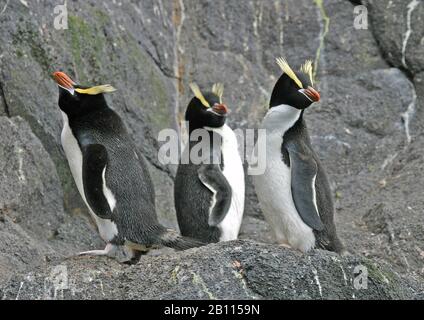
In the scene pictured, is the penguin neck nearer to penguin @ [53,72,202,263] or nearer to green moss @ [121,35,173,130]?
penguin @ [53,72,202,263]

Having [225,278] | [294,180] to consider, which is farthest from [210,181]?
[225,278]

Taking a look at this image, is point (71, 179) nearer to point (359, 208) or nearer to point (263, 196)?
point (263, 196)

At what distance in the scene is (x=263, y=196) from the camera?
5.61m

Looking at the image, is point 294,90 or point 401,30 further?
point 401,30

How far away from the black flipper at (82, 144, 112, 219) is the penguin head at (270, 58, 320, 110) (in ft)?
3.50

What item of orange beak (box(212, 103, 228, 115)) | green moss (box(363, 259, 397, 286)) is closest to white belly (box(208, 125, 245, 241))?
orange beak (box(212, 103, 228, 115))

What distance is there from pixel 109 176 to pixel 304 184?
40.2 inches

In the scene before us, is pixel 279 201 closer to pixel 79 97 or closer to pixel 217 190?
pixel 217 190

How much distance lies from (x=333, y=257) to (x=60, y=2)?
2.92 meters

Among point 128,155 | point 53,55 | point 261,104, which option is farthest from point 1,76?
point 261,104

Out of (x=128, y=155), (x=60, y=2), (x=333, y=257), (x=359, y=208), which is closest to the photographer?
(x=333, y=257)

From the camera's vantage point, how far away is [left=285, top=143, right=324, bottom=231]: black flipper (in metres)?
5.36

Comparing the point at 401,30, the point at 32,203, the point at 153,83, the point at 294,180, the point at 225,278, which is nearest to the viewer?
the point at 225,278

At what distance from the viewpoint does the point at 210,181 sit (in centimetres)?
619
